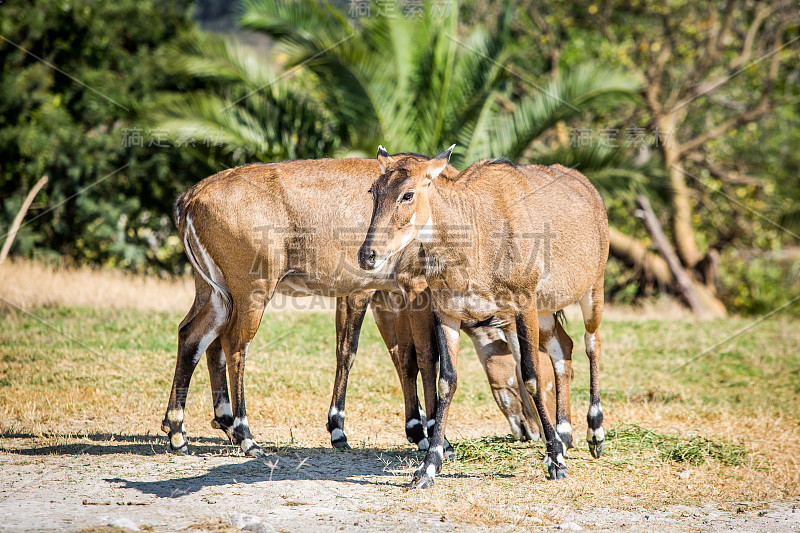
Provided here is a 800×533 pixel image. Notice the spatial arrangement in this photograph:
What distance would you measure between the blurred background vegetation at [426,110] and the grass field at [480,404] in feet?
11.2

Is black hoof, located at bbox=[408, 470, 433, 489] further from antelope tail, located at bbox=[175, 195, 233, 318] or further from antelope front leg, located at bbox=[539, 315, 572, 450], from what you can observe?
antelope tail, located at bbox=[175, 195, 233, 318]

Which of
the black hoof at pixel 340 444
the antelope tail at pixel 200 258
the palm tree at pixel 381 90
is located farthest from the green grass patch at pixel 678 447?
the palm tree at pixel 381 90

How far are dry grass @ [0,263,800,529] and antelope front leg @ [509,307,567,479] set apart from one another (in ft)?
0.59

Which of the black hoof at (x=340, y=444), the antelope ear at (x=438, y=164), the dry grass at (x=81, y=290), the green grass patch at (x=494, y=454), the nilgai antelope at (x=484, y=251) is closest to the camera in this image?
the nilgai antelope at (x=484, y=251)

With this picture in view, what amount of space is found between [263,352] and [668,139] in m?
12.2

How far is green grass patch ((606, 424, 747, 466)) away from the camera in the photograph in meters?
7.30

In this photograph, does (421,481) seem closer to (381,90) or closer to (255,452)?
(255,452)

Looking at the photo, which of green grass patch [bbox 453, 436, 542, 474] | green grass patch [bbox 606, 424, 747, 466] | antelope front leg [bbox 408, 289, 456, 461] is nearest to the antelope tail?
antelope front leg [bbox 408, 289, 456, 461]

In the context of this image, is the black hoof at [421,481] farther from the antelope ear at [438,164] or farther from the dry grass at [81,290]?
the dry grass at [81,290]

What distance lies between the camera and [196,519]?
519cm

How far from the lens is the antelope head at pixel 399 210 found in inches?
226

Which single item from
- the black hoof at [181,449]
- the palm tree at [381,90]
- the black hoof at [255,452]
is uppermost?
the palm tree at [381,90]

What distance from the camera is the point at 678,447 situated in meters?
7.47

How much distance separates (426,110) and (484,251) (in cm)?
876
